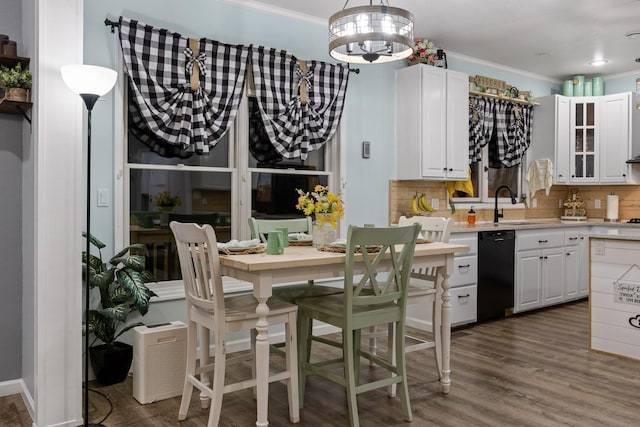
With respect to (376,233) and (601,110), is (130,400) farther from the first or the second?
(601,110)

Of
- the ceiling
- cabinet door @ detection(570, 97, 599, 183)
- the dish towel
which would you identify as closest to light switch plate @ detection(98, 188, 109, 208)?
the ceiling

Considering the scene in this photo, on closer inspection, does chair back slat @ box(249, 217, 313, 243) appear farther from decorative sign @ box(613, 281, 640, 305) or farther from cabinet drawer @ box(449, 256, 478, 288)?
decorative sign @ box(613, 281, 640, 305)

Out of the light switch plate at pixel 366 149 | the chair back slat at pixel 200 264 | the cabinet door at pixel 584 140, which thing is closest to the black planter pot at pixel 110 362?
the chair back slat at pixel 200 264

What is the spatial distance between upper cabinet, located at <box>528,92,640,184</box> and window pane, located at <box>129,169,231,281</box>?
403 centimetres

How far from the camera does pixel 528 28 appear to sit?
15.5 ft

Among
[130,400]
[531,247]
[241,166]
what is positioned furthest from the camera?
[531,247]

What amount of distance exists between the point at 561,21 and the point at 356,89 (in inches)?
72.0

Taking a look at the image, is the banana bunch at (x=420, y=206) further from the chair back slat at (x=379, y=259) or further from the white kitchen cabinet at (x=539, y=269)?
the chair back slat at (x=379, y=259)

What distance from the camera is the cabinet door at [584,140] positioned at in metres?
6.22

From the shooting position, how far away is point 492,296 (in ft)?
16.1

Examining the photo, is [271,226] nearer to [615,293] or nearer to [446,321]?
[446,321]

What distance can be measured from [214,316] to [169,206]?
1.53 meters

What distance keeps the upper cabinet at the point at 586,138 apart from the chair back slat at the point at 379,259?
414cm

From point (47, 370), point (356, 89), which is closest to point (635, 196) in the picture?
point (356, 89)
